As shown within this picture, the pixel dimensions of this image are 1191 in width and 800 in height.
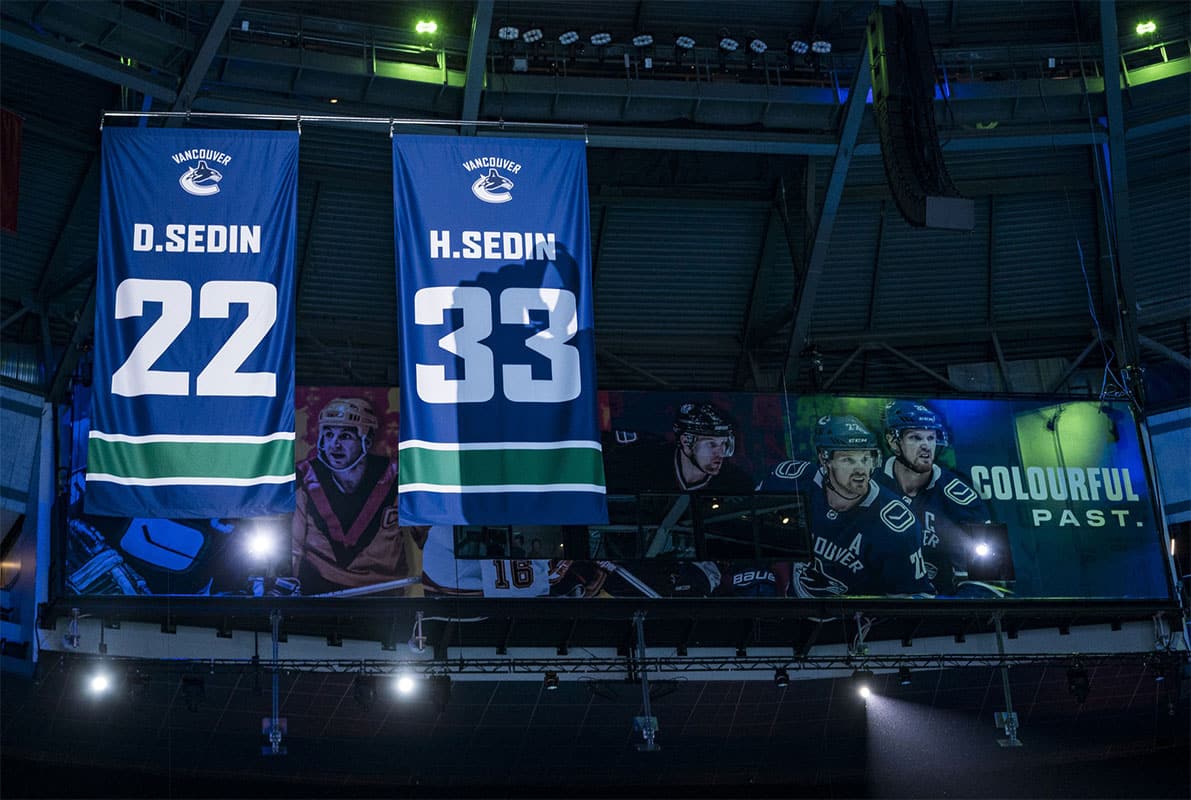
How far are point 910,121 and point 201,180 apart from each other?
26.6ft

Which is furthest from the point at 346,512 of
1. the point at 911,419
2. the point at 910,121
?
the point at 910,121

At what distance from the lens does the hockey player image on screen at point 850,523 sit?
21000 millimetres

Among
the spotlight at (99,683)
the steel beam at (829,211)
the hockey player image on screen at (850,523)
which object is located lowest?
the spotlight at (99,683)

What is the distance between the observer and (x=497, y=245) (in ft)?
42.8

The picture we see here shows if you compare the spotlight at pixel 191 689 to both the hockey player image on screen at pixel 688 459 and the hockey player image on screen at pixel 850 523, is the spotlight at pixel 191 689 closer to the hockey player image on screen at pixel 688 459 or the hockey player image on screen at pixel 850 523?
the hockey player image on screen at pixel 688 459

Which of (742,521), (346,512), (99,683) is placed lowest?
(99,683)

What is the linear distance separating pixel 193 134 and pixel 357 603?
28.4ft

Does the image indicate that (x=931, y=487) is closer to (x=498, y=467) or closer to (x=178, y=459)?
(x=498, y=467)

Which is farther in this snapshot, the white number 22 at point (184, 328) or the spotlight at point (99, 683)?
the spotlight at point (99, 683)

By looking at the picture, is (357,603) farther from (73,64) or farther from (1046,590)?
(1046,590)

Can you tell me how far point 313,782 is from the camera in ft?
75.0

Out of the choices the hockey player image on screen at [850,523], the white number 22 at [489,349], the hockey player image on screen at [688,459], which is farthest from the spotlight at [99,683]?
the hockey player image on screen at [850,523]

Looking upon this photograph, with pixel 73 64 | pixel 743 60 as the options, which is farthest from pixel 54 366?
pixel 743 60

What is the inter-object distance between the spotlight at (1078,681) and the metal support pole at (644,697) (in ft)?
21.3
